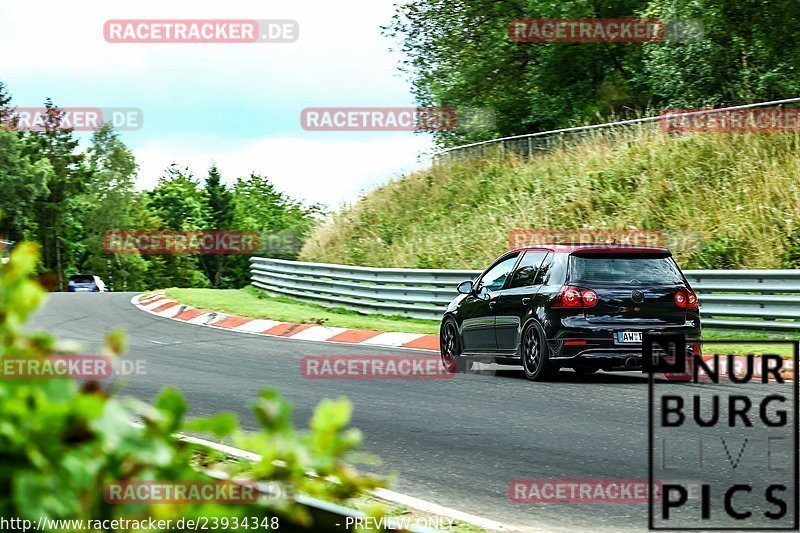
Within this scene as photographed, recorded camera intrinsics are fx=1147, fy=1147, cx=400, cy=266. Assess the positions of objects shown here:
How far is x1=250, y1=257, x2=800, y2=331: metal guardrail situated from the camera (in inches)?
629

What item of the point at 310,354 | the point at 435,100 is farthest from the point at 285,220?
the point at 310,354

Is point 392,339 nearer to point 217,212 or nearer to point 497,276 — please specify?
point 497,276

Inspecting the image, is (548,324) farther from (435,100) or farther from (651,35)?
(435,100)

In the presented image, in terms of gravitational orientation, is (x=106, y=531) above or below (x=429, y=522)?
above

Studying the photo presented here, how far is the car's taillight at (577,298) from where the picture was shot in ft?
40.9

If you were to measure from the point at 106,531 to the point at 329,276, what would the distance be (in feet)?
79.5

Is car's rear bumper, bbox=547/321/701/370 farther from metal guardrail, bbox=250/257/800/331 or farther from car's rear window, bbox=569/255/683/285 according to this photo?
metal guardrail, bbox=250/257/800/331

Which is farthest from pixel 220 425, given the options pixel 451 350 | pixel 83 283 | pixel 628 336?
pixel 83 283

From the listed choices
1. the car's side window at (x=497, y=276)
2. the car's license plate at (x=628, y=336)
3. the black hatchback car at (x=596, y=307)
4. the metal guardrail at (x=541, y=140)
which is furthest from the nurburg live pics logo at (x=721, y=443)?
the metal guardrail at (x=541, y=140)

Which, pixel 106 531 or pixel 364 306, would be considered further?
pixel 364 306

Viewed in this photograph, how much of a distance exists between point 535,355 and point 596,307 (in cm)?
98

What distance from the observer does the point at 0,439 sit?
1.85m

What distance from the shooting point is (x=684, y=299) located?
1265cm

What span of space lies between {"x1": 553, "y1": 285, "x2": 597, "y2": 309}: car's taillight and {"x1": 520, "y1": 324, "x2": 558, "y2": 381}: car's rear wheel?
0.47 metres
